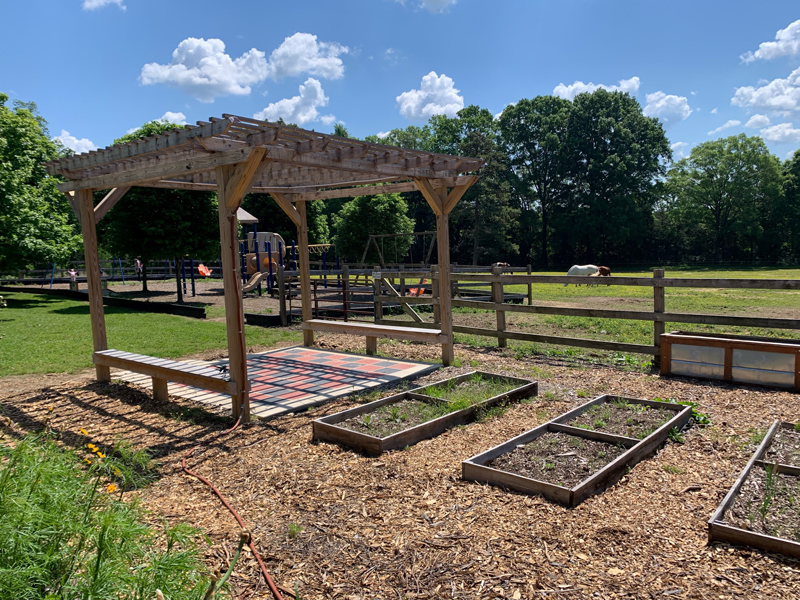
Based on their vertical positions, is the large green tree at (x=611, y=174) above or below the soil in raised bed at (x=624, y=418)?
above

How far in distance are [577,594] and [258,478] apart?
103 inches

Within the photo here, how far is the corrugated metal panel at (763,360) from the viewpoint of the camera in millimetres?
6410

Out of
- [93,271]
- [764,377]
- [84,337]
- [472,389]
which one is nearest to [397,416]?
[472,389]

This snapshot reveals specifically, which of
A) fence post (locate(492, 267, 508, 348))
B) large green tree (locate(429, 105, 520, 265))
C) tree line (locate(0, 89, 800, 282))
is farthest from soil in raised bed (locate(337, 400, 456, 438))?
large green tree (locate(429, 105, 520, 265))

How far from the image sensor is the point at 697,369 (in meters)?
7.06

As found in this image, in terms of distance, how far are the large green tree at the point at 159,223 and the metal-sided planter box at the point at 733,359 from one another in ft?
51.4

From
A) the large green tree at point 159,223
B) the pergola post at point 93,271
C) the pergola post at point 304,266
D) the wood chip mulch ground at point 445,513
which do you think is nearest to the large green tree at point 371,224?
the large green tree at point 159,223

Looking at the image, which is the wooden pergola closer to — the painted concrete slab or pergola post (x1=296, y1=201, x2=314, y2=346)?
pergola post (x1=296, y1=201, x2=314, y2=346)

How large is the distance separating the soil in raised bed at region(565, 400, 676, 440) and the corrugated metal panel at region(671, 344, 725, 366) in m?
1.88

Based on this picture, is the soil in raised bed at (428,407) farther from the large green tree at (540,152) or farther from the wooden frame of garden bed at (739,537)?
the large green tree at (540,152)

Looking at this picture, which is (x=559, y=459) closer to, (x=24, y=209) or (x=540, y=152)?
(x=24, y=209)

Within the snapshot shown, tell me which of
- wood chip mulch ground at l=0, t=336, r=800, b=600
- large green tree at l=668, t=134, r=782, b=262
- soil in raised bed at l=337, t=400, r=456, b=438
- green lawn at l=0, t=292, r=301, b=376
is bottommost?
Answer: wood chip mulch ground at l=0, t=336, r=800, b=600

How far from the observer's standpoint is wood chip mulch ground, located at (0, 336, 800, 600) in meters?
2.92

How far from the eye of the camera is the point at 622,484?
404cm
